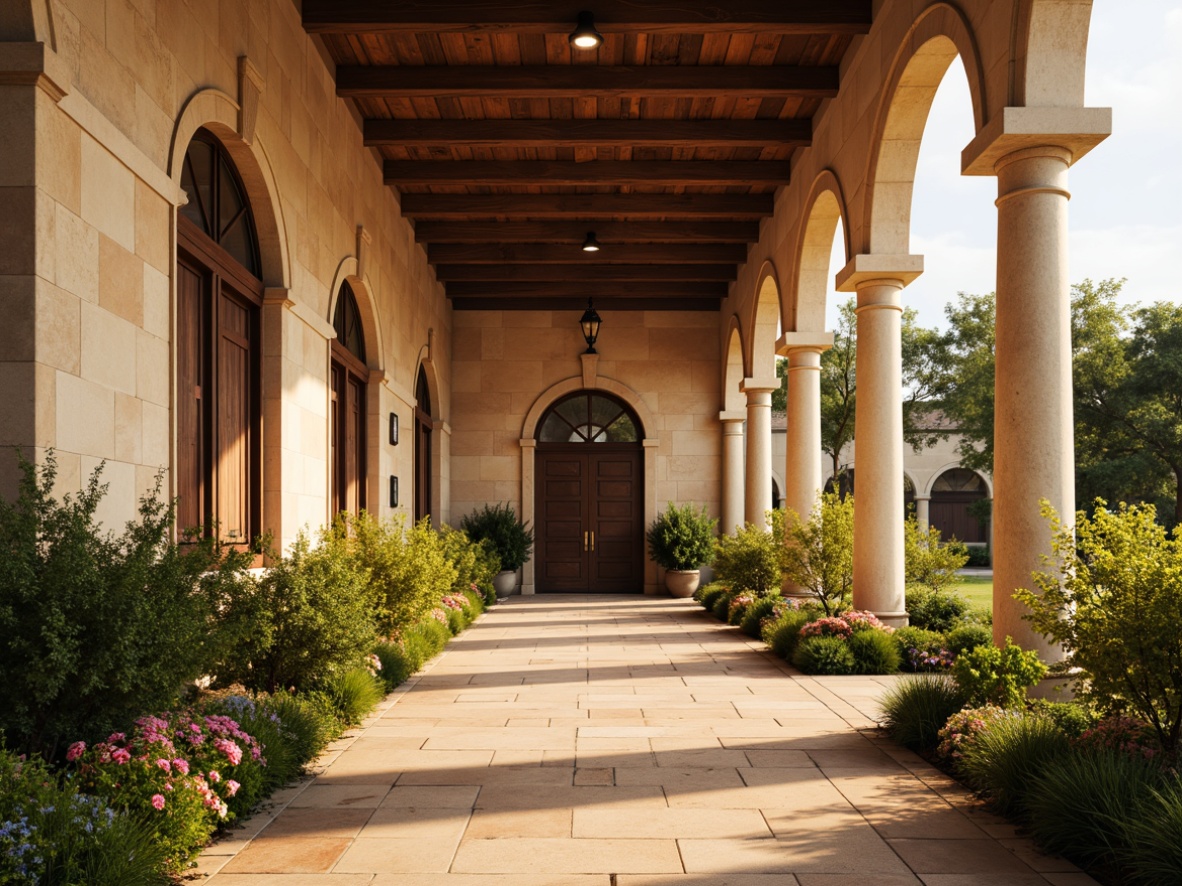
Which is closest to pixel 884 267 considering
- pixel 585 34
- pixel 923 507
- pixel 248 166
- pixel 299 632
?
pixel 585 34

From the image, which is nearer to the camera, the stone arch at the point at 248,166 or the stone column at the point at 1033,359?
the stone column at the point at 1033,359

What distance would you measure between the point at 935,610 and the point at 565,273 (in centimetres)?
1011

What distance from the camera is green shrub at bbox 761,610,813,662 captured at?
10.5m

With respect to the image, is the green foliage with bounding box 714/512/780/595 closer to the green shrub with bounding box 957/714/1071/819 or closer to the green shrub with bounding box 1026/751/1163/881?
the green shrub with bounding box 957/714/1071/819

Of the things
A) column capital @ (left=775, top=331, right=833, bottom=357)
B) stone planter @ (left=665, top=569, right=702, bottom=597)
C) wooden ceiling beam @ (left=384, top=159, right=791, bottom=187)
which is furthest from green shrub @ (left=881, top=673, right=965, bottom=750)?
stone planter @ (left=665, top=569, right=702, bottom=597)

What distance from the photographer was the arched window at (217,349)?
7680mm

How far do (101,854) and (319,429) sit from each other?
7.50 meters

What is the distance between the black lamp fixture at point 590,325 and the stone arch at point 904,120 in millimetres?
10031

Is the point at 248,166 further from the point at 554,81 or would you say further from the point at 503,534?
the point at 503,534

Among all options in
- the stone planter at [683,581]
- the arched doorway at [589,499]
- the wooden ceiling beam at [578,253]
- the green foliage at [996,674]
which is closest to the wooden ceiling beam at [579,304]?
the arched doorway at [589,499]

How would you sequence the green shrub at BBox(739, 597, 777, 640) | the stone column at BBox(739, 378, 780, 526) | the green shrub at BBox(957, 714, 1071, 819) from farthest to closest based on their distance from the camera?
the stone column at BBox(739, 378, 780, 526)
the green shrub at BBox(739, 597, 777, 640)
the green shrub at BBox(957, 714, 1071, 819)

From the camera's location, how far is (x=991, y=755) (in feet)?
17.0

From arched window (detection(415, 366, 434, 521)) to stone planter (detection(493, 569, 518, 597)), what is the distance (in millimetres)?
1938

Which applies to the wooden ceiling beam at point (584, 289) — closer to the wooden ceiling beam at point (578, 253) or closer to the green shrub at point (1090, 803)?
the wooden ceiling beam at point (578, 253)
